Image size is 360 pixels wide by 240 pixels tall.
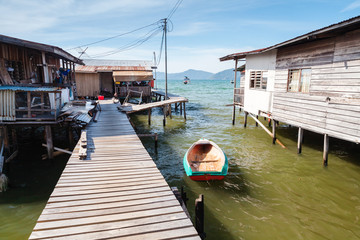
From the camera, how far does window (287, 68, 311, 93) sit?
11.9 meters

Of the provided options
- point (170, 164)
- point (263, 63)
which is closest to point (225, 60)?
point (263, 63)

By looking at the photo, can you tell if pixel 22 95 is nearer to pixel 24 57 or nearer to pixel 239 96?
pixel 24 57

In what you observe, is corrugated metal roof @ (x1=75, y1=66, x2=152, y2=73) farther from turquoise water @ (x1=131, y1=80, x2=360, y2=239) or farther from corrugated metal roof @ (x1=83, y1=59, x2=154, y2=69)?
turquoise water @ (x1=131, y1=80, x2=360, y2=239)

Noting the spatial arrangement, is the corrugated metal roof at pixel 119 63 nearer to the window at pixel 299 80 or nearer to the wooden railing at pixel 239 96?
the wooden railing at pixel 239 96

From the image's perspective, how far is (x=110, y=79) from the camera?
2828 cm

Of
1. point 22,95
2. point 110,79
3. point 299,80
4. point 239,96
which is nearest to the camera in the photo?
point 299,80

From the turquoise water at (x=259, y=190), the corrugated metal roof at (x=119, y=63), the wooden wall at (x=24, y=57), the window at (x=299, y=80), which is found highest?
the corrugated metal roof at (x=119, y=63)

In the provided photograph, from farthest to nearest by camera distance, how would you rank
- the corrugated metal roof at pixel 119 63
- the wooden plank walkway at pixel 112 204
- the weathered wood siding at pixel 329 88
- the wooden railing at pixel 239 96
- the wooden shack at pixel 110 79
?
1. the corrugated metal roof at pixel 119 63
2. the wooden shack at pixel 110 79
3. the wooden railing at pixel 239 96
4. the weathered wood siding at pixel 329 88
5. the wooden plank walkway at pixel 112 204

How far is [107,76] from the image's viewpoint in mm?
28156

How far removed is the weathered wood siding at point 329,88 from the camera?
9.24 meters

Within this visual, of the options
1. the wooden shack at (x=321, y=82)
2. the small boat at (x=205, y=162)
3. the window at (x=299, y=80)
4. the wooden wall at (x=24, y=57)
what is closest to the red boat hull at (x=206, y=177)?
the small boat at (x=205, y=162)

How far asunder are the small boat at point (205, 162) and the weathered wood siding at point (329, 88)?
17.0 feet

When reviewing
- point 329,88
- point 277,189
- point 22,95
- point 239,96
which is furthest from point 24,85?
point 239,96

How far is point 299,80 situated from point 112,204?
1175 centimetres
